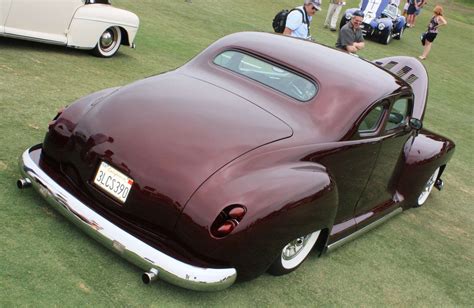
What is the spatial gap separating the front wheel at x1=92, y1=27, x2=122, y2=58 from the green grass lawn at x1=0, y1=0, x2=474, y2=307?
0.17 meters

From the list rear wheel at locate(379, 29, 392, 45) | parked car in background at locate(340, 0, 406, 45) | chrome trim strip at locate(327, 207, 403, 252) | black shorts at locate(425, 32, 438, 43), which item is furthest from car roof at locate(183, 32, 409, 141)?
rear wheel at locate(379, 29, 392, 45)

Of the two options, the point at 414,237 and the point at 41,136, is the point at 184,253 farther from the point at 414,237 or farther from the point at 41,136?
the point at 414,237

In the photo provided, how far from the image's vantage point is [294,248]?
3910 mm

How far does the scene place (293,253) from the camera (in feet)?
12.8

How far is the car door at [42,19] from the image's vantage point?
6.95 meters

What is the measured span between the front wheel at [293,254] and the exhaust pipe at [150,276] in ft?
2.89

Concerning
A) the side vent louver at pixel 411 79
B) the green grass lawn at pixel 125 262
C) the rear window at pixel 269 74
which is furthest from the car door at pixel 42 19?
the side vent louver at pixel 411 79

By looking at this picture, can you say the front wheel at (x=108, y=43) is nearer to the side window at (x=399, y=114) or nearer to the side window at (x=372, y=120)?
the side window at (x=399, y=114)

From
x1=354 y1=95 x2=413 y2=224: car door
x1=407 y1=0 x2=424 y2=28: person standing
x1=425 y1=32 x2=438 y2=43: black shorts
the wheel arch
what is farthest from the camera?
x1=407 y1=0 x2=424 y2=28: person standing

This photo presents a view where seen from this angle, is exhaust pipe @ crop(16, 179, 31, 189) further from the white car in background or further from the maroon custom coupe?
the white car in background

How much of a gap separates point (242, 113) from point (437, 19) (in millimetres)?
13135

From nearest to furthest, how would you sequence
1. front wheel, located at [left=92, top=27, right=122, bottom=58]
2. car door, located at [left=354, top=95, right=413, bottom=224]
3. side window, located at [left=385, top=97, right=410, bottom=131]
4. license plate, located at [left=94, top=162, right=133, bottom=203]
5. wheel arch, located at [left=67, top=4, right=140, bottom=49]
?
license plate, located at [left=94, top=162, right=133, bottom=203], car door, located at [left=354, top=95, right=413, bottom=224], side window, located at [left=385, top=97, right=410, bottom=131], wheel arch, located at [left=67, top=4, right=140, bottom=49], front wheel, located at [left=92, top=27, right=122, bottom=58]

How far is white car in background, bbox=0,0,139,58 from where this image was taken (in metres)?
6.97

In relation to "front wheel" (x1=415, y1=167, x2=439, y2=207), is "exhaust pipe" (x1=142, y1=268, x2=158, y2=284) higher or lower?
lower
